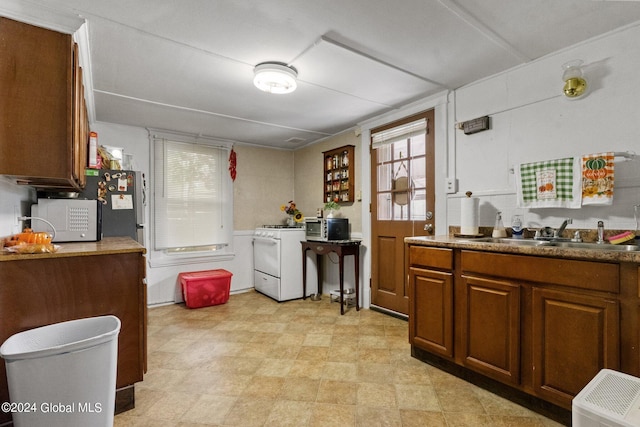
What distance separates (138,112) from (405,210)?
3058mm

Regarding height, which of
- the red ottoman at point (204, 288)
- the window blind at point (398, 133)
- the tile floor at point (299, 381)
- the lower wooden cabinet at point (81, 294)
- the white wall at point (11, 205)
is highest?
the window blind at point (398, 133)

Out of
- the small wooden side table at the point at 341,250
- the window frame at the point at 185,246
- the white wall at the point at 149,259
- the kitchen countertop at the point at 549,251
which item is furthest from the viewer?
the window frame at the point at 185,246

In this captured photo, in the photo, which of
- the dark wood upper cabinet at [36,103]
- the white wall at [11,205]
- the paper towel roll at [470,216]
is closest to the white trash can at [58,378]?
the white wall at [11,205]

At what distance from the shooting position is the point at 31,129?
154 centimetres

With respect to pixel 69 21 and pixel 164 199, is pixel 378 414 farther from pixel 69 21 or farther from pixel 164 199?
pixel 164 199

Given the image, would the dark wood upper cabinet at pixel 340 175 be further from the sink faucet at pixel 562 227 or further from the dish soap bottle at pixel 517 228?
the sink faucet at pixel 562 227

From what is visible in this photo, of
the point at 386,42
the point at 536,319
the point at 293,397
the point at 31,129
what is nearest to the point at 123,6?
the point at 31,129

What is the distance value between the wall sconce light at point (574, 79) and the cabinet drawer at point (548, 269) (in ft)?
4.03

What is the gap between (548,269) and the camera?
5.28 ft

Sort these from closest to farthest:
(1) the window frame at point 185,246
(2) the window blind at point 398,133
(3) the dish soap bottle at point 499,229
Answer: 1. (3) the dish soap bottle at point 499,229
2. (2) the window blind at point 398,133
3. (1) the window frame at point 185,246

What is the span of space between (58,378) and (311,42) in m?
2.23

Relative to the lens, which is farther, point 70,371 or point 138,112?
point 138,112

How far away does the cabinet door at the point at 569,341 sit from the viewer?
1426 millimetres

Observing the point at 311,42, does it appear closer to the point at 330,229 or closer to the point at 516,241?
the point at 516,241
